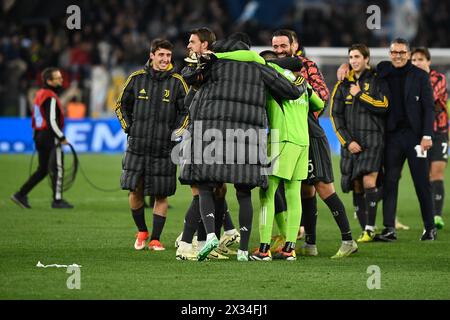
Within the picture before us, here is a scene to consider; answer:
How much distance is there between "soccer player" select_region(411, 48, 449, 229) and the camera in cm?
1445

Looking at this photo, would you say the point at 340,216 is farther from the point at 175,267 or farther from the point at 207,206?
the point at 175,267

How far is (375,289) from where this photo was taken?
30.0 ft

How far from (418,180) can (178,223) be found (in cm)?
347

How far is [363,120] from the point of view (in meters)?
13.1

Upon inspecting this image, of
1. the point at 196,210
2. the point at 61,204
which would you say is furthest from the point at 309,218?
the point at 61,204

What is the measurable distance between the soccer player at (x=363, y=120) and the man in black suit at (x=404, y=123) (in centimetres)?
14

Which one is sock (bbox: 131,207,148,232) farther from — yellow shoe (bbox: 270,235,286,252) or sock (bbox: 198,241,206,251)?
yellow shoe (bbox: 270,235,286,252)

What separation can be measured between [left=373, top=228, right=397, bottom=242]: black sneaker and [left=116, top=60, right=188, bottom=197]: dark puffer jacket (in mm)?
2691

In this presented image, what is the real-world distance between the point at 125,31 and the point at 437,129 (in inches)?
754

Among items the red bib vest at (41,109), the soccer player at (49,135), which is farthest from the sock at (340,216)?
the red bib vest at (41,109)

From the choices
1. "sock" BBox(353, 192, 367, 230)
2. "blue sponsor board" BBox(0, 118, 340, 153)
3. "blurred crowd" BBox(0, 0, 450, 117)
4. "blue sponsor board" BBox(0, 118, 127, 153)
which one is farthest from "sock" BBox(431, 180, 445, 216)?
"blurred crowd" BBox(0, 0, 450, 117)

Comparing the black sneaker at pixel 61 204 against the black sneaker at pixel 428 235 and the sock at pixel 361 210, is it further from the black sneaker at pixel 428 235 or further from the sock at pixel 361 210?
the black sneaker at pixel 428 235

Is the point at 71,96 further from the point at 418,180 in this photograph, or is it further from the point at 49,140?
the point at 418,180
